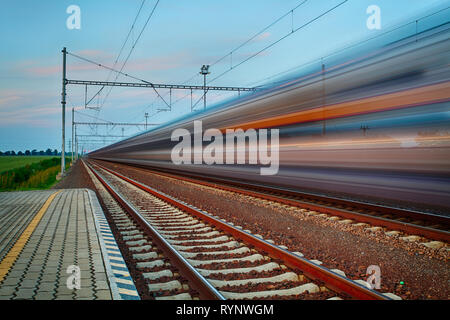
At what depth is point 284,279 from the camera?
388 centimetres

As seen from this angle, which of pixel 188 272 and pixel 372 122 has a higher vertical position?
pixel 372 122

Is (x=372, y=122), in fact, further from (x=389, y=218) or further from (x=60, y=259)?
(x=60, y=259)

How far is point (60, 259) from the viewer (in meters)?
4.46

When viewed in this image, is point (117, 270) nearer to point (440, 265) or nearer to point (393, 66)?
point (440, 265)

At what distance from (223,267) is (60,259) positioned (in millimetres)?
2095

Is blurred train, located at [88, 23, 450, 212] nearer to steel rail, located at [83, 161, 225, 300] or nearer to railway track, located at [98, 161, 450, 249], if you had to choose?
railway track, located at [98, 161, 450, 249]

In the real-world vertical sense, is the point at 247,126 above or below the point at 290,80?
below

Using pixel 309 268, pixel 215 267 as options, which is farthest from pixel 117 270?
pixel 309 268

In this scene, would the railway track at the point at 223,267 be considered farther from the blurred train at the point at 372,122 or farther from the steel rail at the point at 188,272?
the blurred train at the point at 372,122

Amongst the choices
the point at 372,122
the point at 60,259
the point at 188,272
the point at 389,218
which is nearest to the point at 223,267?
the point at 188,272

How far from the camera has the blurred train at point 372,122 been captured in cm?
550

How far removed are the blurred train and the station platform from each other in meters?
4.74

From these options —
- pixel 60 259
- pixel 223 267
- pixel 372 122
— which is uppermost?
pixel 372 122
